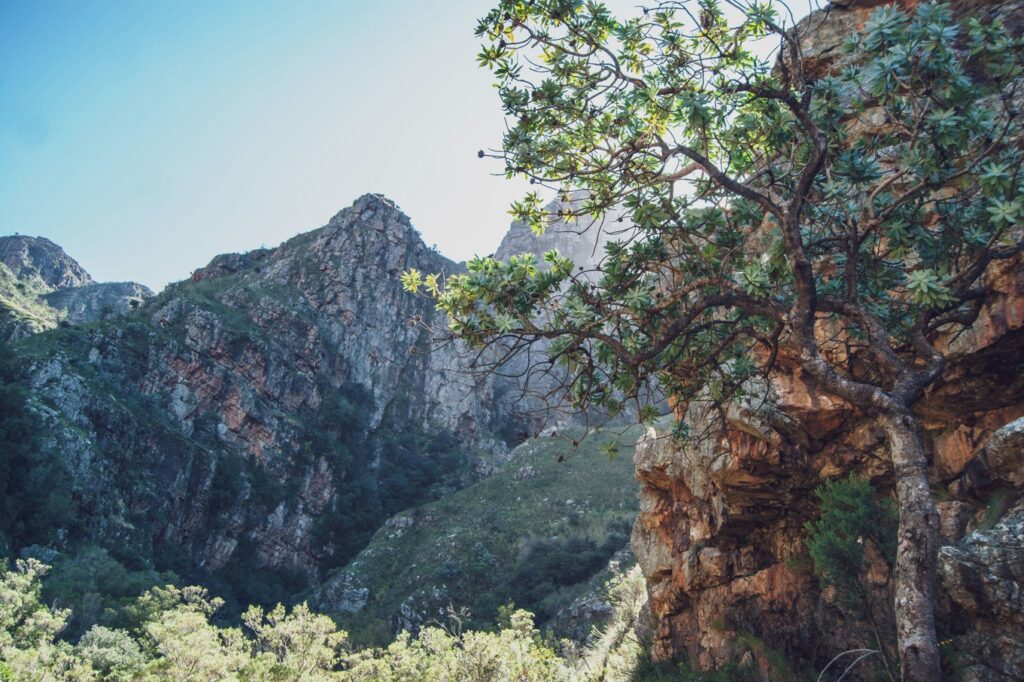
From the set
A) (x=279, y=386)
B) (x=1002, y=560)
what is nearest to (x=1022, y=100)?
(x=1002, y=560)

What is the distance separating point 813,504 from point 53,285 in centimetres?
14822

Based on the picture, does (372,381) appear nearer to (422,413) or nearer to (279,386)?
(422,413)

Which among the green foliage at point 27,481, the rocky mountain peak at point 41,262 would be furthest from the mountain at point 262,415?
the rocky mountain peak at point 41,262

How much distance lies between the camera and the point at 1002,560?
4867mm

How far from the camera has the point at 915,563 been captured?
427 centimetres

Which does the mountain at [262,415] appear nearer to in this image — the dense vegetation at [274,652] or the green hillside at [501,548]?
the green hillside at [501,548]

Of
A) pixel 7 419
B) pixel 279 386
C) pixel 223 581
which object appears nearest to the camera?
pixel 7 419

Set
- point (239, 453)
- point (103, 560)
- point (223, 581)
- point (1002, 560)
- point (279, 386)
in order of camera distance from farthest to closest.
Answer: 1. point (279, 386)
2. point (239, 453)
3. point (223, 581)
4. point (103, 560)
5. point (1002, 560)

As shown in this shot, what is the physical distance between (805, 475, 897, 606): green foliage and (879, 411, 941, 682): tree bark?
3468mm

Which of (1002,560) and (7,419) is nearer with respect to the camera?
(1002,560)

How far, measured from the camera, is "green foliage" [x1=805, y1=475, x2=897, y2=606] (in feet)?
24.8

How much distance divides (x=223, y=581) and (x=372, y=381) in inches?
1175

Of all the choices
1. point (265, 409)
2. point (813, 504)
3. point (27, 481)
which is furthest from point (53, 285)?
point (813, 504)

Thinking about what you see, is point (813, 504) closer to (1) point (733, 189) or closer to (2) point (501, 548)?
(1) point (733, 189)
